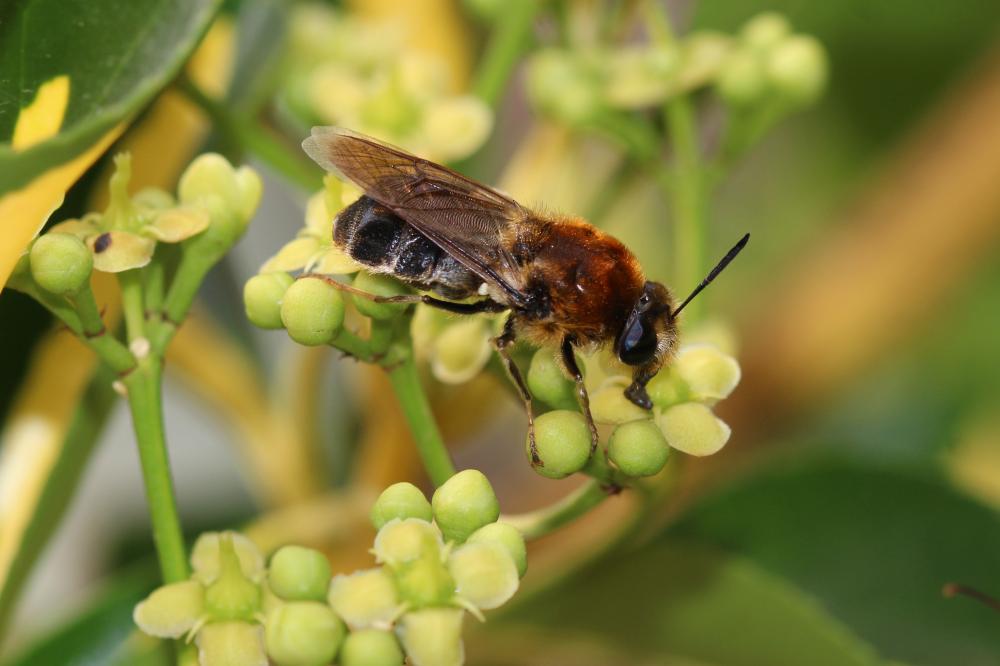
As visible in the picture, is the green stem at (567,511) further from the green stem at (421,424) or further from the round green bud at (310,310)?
the round green bud at (310,310)

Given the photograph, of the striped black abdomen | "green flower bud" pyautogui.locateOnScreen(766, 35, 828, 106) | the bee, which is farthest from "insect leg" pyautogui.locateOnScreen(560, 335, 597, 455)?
"green flower bud" pyautogui.locateOnScreen(766, 35, 828, 106)

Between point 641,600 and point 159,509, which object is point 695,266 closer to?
point 641,600

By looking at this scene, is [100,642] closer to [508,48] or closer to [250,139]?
[250,139]

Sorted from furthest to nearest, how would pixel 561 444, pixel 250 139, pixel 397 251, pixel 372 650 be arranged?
1. pixel 250 139
2. pixel 397 251
3. pixel 561 444
4. pixel 372 650

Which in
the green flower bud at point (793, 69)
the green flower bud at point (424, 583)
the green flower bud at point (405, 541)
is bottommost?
the green flower bud at point (424, 583)

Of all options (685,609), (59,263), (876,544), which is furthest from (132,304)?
(876,544)

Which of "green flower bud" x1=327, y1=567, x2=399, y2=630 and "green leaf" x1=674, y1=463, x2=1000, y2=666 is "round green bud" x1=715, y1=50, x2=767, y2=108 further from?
"green flower bud" x1=327, y1=567, x2=399, y2=630

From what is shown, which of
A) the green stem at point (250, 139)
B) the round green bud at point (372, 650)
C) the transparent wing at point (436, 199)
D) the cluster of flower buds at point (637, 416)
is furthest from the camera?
the green stem at point (250, 139)

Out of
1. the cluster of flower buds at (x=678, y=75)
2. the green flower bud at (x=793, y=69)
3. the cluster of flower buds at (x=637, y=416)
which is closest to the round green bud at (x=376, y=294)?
the cluster of flower buds at (x=637, y=416)
